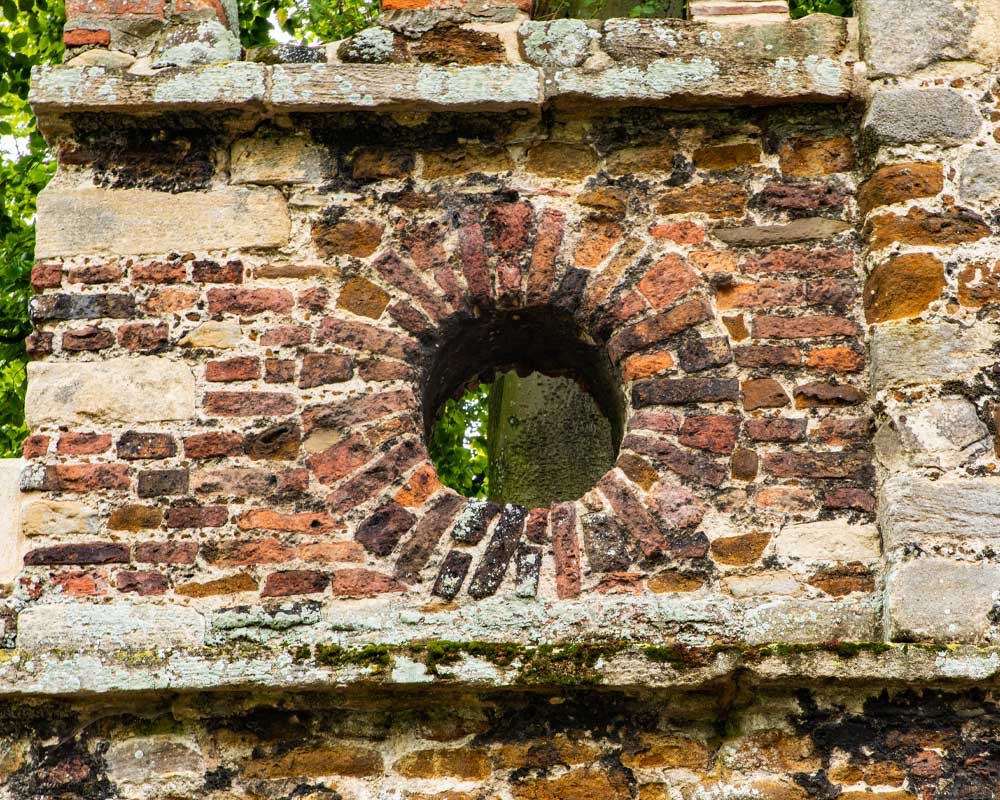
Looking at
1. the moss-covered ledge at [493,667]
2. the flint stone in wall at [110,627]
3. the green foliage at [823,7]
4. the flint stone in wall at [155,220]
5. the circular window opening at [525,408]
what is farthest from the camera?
the green foliage at [823,7]

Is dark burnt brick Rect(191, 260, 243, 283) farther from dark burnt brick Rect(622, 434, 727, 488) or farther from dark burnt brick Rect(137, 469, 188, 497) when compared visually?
dark burnt brick Rect(622, 434, 727, 488)

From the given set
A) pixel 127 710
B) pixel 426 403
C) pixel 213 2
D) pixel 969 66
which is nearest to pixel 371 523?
pixel 426 403

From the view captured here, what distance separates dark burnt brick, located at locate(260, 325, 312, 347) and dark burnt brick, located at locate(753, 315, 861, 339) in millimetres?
1344

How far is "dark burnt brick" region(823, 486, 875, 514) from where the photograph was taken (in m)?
4.00

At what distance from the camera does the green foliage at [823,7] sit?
6.33m

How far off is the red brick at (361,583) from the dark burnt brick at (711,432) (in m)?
0.93

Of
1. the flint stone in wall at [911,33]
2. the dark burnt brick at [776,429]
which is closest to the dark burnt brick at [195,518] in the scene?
the dark burnt brick at [776,429]

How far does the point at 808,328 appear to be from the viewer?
418cm

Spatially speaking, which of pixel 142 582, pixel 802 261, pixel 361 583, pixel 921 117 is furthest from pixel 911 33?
pixel 142 582

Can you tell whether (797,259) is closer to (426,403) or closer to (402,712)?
(426,403)

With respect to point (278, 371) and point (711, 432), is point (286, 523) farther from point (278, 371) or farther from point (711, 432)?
point (711, 432)

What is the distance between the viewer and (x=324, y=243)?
4.30 m

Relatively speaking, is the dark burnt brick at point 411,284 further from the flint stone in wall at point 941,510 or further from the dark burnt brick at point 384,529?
the flint stone in wall at point 941,510

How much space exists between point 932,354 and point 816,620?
0.85 metres
